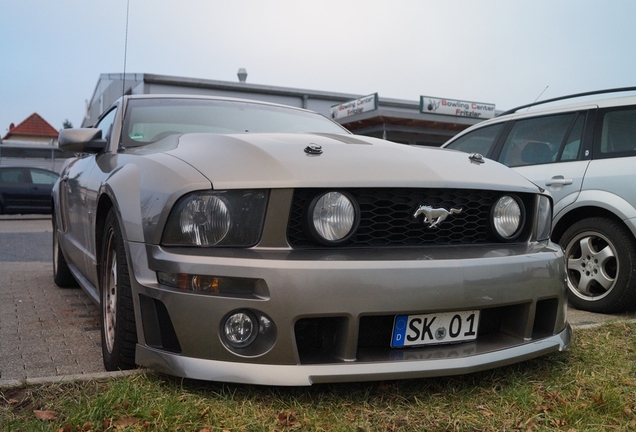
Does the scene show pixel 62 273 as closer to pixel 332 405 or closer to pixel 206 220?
pixel 206 220

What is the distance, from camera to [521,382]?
2.63 meters

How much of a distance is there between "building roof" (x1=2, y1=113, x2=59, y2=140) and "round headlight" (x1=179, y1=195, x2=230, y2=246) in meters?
46.6

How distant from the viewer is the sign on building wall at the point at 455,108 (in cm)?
1816

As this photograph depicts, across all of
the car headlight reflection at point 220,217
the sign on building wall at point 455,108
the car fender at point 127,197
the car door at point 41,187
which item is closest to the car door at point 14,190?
the car door at point 41,187

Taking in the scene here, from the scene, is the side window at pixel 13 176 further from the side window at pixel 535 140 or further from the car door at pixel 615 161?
the car door at pixel 615 161

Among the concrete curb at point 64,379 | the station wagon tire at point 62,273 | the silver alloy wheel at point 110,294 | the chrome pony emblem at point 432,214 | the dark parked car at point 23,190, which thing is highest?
the chrome pony emblem at point 432,214

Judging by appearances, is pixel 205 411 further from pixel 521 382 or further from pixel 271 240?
pixel 521 382

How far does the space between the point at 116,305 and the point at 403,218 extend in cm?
126

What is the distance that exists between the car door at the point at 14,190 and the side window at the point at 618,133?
1533cm

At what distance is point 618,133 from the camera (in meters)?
4.40

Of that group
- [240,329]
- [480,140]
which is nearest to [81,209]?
[240,329]

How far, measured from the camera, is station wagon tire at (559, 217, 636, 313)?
13.4 feet

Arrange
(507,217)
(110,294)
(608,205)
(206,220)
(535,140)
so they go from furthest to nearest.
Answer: (535,140) → (608,205) → (110,294) → (507,217) → (206,220)

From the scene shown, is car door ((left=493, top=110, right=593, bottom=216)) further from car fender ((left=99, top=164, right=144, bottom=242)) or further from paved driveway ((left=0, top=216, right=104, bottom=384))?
paved driveway ((left=0, top=216, right=104, bottom=384))
